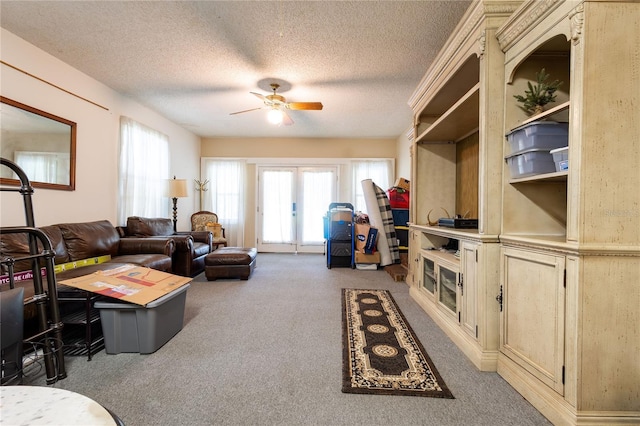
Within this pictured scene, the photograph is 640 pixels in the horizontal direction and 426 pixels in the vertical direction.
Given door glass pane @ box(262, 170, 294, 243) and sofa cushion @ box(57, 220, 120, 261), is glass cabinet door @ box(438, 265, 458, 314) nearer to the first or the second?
sofa cushion @ box(57, 220, 120, 261)

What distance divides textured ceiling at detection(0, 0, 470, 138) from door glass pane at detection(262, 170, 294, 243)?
7.85 feet

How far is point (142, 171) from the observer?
4.39 m

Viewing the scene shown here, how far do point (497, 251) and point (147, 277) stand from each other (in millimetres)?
2614

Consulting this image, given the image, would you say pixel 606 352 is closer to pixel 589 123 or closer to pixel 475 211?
pixel 589 123

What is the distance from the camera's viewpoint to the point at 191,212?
6.11 meters

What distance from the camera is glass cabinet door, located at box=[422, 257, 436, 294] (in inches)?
105

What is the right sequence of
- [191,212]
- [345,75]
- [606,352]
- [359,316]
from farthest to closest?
[191,212]
[345,75]
[359,316]
[606,352]

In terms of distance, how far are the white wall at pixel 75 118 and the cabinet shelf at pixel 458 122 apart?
13.5ft

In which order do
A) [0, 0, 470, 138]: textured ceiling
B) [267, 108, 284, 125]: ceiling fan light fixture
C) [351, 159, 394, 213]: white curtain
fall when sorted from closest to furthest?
[0, 0, 470, 138]: textured ceiling
[267, 108, 284, 125]: ceiling fan light fixture
[351, 159, 394, 213]: white curtain

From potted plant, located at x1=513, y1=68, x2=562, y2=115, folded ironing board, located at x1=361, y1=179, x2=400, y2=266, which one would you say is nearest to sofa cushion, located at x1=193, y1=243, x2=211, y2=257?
folded ironing board, located at x1=361, y1=179, x2=400, y2=266

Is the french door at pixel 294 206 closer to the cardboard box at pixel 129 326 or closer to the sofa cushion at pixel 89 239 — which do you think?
the sofa cushion at pixel 89 239

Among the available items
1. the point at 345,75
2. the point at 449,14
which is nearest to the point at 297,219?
the point at 345,75

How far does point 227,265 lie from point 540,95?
3769 mm

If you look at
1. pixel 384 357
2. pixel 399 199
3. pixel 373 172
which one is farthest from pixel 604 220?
pixel 373 172
